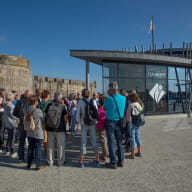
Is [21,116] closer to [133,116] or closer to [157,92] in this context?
[133,116]

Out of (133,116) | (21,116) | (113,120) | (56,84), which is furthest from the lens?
(56,84)

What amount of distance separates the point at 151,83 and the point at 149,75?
0.61 m

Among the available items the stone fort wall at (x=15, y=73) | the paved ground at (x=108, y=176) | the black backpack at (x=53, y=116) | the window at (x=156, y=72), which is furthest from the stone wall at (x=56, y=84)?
the black backpack at (x=53, y=116)

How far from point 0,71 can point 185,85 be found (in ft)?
48.5

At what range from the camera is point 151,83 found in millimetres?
13500

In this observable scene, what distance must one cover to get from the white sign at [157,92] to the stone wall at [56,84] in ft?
36.8

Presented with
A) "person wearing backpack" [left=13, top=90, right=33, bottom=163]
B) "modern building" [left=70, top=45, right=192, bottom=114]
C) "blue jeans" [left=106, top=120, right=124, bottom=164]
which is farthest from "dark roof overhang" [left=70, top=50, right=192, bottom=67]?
"blue jeans" [left=106, top=120, right=124, bottom=164]

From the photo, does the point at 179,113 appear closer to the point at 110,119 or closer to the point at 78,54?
the point at 78,54

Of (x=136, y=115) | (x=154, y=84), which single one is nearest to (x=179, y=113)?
(x=154, y=84)

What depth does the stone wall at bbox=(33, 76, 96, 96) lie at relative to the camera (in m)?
19.2

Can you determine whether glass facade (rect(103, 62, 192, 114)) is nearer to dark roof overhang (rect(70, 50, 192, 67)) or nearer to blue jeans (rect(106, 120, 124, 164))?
dark roof overhang (rect(70, 50, 192, 67))

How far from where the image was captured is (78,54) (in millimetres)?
11203

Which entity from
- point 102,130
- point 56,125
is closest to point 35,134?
point 56,125

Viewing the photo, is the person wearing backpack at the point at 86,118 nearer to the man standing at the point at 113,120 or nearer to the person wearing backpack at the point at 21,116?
the man standing at the point at 113,120
